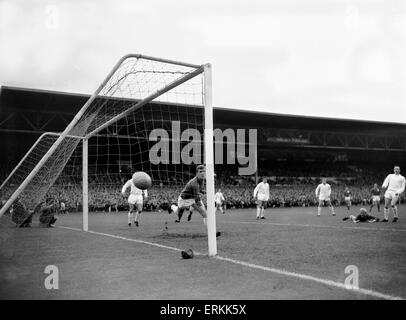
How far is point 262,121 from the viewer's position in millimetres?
37688

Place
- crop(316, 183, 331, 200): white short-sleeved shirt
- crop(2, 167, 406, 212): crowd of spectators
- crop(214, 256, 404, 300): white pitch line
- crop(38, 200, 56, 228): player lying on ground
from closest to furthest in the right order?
crop(214, 256, 404, 300): white pitch line, crop(38, 200, 56, 228): player lying on ground, crop(316, 183, 331, 200): white short-sleeved shirt, crop(2, 167, 406, 212): crowd of spectators

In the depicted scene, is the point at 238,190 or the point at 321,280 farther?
the point at 238,190

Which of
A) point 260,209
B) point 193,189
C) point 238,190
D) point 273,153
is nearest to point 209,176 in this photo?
point 193,189

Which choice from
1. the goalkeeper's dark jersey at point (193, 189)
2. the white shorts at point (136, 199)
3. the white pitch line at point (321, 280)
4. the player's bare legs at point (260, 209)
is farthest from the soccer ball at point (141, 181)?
the player's bare legs at point (260, 209)

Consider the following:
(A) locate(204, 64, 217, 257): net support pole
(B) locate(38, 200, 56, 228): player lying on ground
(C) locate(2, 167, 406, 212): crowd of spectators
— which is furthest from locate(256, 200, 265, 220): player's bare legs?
(A) locate(204, 64, 217, 257): net support pole

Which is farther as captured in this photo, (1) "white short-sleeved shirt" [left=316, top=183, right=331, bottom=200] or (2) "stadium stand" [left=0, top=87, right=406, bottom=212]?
(2) "stadium stand" [left=0, top=87, right=406, bottom=212]

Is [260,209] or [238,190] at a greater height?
[238,190]

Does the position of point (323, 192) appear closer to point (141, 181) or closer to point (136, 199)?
point (136, 199)

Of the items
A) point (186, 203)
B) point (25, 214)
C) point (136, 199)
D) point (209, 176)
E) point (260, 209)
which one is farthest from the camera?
point (260, 209)

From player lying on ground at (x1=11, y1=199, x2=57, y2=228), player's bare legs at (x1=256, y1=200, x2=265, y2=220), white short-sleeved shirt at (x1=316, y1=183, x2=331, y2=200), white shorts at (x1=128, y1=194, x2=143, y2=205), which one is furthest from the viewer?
white short-sleeved shirt at (x1=316, y1=183, x2=331, y2=200)

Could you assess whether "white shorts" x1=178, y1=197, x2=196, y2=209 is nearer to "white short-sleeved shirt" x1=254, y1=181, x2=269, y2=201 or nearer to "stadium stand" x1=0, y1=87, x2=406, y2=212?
"white short-sleeved shirt" x1=254, y1=181, x2=269, y2=201

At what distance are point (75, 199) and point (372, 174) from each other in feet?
104
